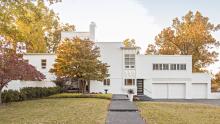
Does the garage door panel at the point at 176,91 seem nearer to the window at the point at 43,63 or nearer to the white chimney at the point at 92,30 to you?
the white chimney at the point at 92,30

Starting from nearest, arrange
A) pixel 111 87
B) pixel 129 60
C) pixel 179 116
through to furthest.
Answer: pixel 179 116
pixel 111 87
pixel 129 60

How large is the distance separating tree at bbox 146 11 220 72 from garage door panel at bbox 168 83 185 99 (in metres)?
7.88

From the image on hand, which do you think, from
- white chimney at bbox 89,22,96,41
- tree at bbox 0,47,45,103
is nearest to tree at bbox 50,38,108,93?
white chimney at bbox 89,22,96,41

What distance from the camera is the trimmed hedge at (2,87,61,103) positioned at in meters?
27.1

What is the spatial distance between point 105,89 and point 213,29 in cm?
2073

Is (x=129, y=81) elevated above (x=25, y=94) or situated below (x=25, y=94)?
above

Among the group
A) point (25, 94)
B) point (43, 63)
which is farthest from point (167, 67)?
point (25, 94)

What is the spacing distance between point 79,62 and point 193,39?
83.8 feet

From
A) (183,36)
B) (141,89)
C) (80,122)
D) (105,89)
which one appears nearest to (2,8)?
(80,122)

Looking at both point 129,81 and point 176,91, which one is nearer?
point 129,81

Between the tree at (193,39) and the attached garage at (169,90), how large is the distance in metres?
7.99

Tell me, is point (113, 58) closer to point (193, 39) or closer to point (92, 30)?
point (92, 30)

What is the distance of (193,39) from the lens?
189 ft

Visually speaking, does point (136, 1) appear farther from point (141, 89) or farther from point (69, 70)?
point (141, 89)
